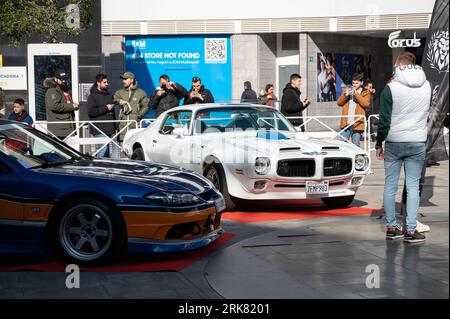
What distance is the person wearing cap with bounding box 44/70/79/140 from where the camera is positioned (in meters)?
14.5

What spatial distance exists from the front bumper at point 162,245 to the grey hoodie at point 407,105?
2.12m

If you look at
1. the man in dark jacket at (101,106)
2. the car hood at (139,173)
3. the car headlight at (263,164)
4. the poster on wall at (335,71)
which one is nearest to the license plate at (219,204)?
the car hood at (139,173)

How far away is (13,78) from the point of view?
20.3m

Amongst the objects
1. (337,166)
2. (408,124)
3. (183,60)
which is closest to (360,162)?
(337,166)

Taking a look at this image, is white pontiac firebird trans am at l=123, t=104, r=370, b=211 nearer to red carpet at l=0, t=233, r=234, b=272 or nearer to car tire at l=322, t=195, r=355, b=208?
car tire at l=322, t=195, r=355, b=208

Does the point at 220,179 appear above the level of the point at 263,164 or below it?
below

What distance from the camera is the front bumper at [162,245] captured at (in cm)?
722

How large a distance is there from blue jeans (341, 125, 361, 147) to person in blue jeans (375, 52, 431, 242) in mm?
6837

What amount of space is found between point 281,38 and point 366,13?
296 centimetres

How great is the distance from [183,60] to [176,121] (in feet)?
48.0

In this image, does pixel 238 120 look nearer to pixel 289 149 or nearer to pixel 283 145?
pixel 283 145

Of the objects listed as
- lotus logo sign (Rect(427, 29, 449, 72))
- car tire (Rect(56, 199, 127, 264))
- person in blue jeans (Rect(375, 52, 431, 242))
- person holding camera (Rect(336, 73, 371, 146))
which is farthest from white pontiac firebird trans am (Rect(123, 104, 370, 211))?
person holding camera (Rect(336, 73, 371, 146))

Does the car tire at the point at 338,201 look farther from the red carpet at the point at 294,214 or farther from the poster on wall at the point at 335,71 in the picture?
the poster on wall at the point at 335,71

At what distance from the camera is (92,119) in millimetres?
15539
